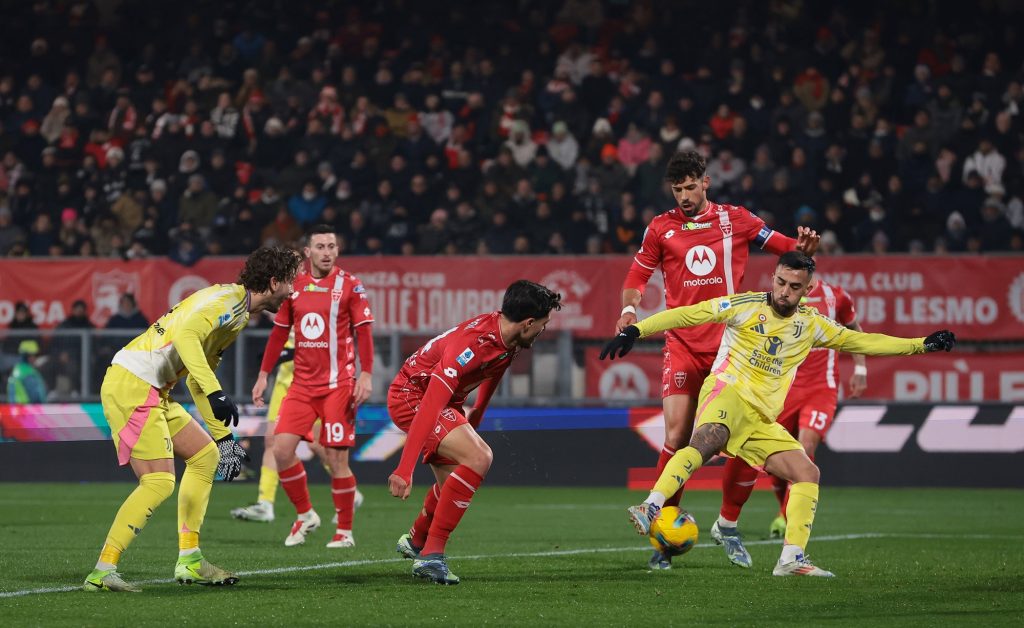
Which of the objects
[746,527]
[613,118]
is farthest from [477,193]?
[746,527]

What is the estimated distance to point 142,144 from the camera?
22938mm

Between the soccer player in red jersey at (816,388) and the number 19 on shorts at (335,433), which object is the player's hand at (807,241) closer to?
the soccer player in red jersey at (816,388)

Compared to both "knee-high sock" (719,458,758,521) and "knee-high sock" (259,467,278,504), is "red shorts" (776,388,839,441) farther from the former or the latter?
"knee-high sock" (259,467,278,504)

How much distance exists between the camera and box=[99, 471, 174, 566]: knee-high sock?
25.9 ft

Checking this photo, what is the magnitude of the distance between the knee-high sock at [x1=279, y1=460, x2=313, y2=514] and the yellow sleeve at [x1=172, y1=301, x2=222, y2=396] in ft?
11.6

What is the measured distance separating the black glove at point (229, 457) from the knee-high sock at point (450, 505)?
115 cm

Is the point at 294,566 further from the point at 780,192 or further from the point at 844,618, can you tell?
the point at 780,192

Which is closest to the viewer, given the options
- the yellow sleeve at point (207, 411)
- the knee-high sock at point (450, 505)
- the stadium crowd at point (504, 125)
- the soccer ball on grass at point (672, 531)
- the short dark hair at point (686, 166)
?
the yellow sleeve at point (207, 411)

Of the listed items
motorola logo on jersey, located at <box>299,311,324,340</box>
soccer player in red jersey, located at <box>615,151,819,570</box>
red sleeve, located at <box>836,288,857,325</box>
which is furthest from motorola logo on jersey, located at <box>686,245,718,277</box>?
motorola logo on jersey, located at <box>299,311,324,340</box>

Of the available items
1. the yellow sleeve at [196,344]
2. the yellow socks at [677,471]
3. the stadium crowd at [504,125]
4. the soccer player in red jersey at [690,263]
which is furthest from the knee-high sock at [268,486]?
the stadium crowd at [504,125]

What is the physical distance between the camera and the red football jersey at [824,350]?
1199cm

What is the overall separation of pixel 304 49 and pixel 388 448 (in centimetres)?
939

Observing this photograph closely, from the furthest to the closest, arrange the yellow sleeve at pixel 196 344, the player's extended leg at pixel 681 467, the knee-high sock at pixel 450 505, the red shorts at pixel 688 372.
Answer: the red shorts at pixel 688 372 < the knee-high sock at pixel 450 505 < the player's extended leg at pixel 681 467 < the yellow sleeve at pixel 196 344

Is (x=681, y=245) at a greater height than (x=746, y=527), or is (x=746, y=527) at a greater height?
(x=681, y=245)
